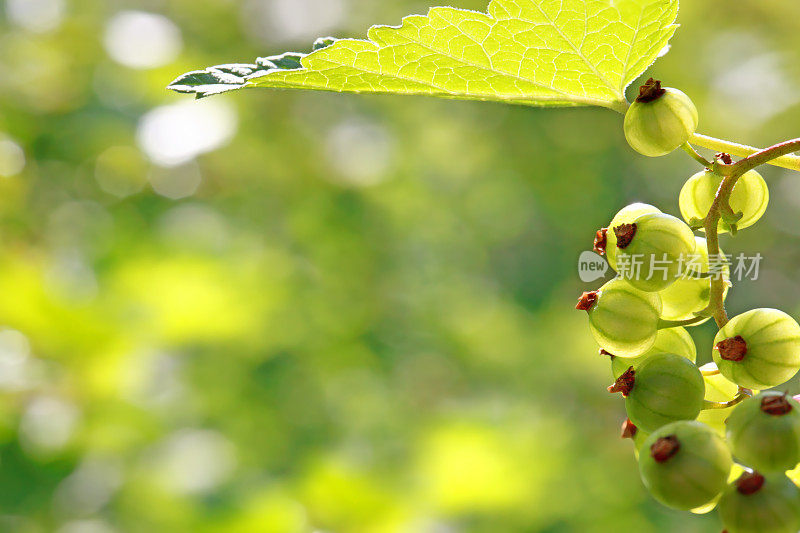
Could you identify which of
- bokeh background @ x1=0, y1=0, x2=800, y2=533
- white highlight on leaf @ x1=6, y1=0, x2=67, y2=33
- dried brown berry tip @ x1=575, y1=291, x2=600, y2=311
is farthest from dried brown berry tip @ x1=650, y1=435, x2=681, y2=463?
white highlight on leaf @ x1=6, y1=0, x2=67, y2=33

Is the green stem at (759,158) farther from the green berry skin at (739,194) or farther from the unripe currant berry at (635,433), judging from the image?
the unripe currant berry at (635,433)

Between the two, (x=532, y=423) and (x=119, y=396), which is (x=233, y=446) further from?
(x=532, y=423)

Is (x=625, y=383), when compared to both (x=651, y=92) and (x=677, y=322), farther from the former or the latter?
(x=651, y=92)

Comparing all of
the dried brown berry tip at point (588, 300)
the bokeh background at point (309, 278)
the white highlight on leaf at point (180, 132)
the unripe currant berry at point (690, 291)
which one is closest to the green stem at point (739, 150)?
the unripe currant berry at point (690, 291)

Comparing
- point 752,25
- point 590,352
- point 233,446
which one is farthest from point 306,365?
point 752,25

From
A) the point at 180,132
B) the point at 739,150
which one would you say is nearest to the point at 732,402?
the point at 739,150

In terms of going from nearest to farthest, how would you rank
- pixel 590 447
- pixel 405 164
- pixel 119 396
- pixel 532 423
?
pixel 119 396, pixel 532 423, pixel 590 447, pixel 405 164

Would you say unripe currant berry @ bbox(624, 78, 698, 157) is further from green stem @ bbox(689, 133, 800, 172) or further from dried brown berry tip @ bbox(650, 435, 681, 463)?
dried brown berry tip @ bbox(650, 435, 681, 463)
